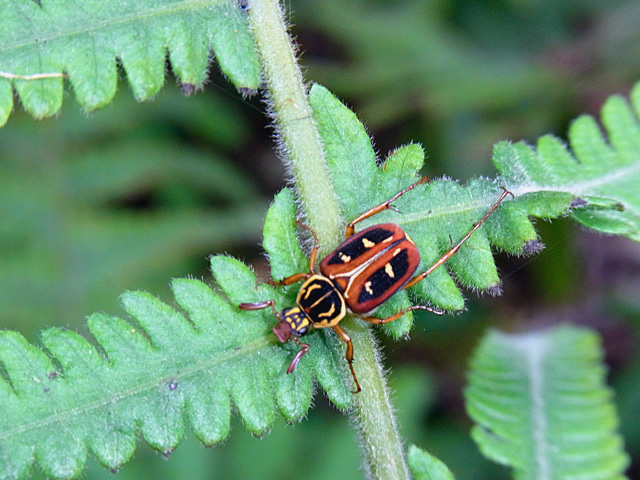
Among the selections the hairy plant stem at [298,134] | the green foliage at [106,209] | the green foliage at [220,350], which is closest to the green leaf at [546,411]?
the green foliage at [220,350]

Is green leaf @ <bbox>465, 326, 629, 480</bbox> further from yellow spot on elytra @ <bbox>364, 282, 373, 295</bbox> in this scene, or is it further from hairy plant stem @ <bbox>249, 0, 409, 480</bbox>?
yellow spot on elytra @ <bbox>364, 282, 373, 295</bbox>

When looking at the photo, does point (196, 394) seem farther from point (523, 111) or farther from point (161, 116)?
point (523, 111)

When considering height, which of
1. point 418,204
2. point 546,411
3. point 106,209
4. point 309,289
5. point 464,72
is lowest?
point 546,411

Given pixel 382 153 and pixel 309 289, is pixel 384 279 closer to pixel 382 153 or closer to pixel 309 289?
pixel 309 289

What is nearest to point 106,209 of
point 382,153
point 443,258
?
point 382,153

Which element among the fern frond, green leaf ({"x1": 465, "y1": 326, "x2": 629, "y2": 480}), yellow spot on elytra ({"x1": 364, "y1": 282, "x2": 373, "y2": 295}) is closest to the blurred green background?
green leaf ({"x1": 465, "y1": 326, "x2": 629, "y2": 480})

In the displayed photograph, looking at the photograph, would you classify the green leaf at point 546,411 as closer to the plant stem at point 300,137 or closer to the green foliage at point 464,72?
the plant stem at point 300,137
